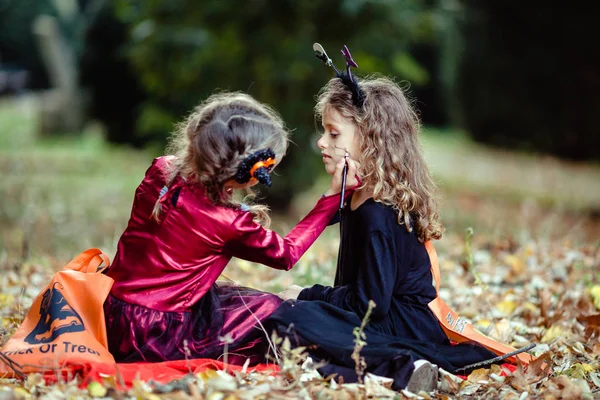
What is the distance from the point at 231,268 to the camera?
15.3 ft

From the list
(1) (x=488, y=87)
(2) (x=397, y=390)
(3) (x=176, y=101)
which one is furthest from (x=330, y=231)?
(1) (x=488, y=87)

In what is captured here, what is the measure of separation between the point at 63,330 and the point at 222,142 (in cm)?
90

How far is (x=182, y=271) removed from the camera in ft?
8.74

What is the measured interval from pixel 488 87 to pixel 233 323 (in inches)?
285

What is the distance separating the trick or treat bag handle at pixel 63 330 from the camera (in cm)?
251

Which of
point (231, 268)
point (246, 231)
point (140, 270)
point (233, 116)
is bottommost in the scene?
point (231, 268)

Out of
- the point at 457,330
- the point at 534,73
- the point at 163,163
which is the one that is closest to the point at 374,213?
the point at 457,330

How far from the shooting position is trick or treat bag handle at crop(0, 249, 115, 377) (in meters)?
2.51

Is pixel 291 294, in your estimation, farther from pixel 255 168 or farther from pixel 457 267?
pixel 457 267

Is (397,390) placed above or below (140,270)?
below

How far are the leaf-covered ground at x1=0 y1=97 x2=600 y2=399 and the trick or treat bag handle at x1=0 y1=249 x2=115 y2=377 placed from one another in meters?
0.10

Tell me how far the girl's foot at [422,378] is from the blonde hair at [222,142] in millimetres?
846

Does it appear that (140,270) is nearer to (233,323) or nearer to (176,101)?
(233,323)

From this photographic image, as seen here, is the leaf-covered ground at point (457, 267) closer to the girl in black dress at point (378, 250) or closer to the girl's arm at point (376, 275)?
the girl in black dress at point (378, 250)
